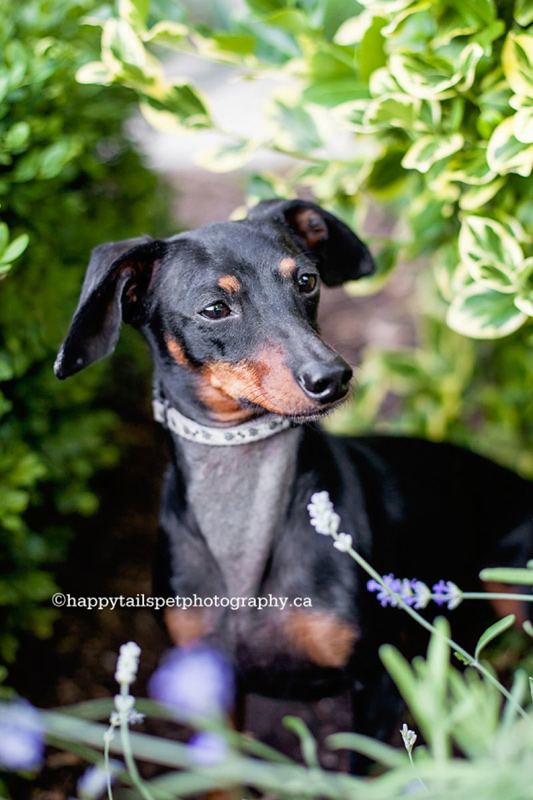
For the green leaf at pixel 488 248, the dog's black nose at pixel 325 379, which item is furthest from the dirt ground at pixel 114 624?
the dog's black nose at pixel 325 379

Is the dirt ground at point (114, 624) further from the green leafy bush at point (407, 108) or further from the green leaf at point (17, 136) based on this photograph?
the green leaf at point (17, 136)

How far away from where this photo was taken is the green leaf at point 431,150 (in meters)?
2.42

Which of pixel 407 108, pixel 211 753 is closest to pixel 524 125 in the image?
pixel 407 108

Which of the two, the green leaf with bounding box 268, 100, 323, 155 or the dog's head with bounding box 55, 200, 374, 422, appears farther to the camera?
the green leaf with bounding box 268, 100, 323, 155

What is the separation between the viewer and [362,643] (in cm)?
218

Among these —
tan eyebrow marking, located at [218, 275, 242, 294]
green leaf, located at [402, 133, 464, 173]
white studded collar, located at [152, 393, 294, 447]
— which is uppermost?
tan eyebrow marking, located at [218, 275, 242, 294]

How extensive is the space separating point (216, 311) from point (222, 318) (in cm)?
3

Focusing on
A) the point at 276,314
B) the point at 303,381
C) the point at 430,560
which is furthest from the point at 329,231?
the point at 430,560

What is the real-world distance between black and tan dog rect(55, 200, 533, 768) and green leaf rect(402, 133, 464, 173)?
0.30 metres

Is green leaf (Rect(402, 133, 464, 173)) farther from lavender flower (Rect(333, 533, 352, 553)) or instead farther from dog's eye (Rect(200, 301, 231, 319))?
lavender flower (Rect(333, 533, 352, 553))

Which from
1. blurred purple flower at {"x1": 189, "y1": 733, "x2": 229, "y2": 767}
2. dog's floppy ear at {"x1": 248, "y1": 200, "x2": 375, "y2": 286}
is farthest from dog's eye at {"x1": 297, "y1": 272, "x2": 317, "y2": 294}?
blurred purple flower at {"x1": 189, "y1": 733, "x2": 229, "y2": 767}

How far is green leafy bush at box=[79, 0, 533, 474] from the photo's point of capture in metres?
2.29

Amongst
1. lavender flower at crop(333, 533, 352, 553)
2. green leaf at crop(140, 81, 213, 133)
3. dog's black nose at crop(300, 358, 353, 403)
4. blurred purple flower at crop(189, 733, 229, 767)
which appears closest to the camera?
blurred purple flower at crop(189, 733, 229, 767)

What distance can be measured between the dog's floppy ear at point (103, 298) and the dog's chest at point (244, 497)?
15.6 inches
